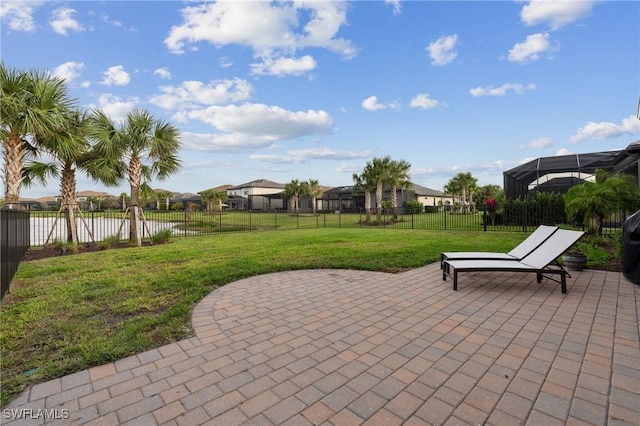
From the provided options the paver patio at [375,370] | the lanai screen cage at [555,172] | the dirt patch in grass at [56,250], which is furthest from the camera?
the lanai screen cage at [555,172]

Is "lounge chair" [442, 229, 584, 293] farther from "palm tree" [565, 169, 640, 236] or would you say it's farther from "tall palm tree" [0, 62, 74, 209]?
"tall palm tree" [0, 62, 74, 209]

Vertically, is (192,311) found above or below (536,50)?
below

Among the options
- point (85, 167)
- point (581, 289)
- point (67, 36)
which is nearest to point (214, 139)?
point (85, 167)

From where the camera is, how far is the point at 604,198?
7.86 m

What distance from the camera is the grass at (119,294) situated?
281 centimetres

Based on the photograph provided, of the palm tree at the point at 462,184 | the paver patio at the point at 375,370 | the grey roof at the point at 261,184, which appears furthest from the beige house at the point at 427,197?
the paver patio at the point at 375,370

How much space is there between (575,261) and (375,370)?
19.9 feet

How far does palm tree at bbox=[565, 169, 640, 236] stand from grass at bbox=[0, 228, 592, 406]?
216cm

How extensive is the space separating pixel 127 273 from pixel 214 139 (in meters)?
20.8

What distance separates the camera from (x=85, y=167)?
10828 mm

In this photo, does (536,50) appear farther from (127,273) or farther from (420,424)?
(127,273)

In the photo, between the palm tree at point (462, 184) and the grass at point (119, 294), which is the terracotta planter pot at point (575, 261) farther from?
the palm tree at point (462, 184)

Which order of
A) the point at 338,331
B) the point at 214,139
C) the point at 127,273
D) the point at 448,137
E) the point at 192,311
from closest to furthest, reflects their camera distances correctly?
the point at 338,331, the point at 192,311, the point at 127,273, the point at 448,137, the point at 214,139

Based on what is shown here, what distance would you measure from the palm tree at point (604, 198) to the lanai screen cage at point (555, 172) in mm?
12222
